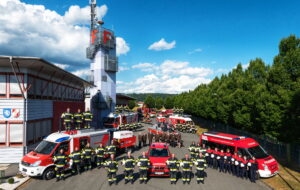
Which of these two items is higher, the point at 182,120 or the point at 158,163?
the point at 182,120

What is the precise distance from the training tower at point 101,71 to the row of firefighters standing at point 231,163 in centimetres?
2528

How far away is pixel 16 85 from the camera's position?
51.0 feet

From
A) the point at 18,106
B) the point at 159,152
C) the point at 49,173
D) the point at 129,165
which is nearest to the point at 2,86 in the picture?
the point at 18,106

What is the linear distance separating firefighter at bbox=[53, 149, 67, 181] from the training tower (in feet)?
81.4

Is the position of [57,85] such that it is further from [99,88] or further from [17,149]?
[99,88]

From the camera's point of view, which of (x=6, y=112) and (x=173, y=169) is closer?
(x=173, y=169)

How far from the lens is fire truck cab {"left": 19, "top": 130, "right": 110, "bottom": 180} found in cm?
1104

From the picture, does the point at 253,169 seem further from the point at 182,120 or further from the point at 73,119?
the point at 182,120

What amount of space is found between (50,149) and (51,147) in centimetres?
14

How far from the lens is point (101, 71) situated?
121 feet

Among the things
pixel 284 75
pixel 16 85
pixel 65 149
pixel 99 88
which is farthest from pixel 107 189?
pixel 99 88

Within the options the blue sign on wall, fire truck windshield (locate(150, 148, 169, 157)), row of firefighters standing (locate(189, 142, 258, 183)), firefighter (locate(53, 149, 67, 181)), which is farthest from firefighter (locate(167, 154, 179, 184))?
the blue sign on wall

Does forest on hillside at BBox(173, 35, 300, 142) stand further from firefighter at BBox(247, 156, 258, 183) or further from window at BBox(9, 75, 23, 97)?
window at BBox(9, 75, 23, 97)

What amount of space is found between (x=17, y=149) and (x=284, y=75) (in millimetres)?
22209
